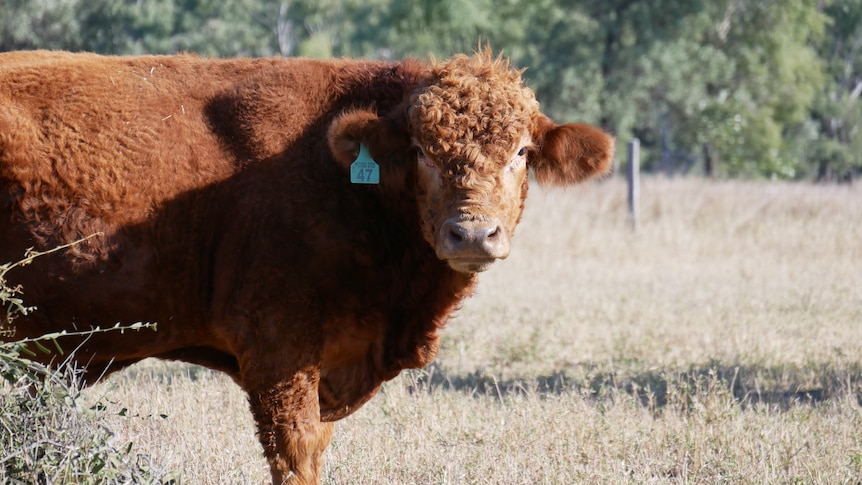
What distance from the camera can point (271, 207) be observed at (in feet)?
14.2

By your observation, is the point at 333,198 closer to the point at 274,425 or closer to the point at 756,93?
the point at 274,425

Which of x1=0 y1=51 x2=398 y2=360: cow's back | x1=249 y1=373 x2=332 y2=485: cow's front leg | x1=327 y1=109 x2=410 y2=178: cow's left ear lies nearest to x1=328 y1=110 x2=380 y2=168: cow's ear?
x1=327 y1=109 x2=410 y2=178: cow's left ear

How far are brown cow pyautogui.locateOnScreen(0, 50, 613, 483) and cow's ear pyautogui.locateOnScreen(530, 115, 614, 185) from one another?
1 centimetres

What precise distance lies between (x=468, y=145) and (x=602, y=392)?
2432 mm

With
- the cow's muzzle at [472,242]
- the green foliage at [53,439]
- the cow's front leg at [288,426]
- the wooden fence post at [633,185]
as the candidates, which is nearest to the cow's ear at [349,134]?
the cow's muzzle at [472,242]

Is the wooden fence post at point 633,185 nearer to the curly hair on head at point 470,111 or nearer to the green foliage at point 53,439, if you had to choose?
the curly hair on head at point 470,111

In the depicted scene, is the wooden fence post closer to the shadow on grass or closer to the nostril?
the shadow on grass

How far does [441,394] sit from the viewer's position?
600cm

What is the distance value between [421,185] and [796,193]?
1443 centimetres

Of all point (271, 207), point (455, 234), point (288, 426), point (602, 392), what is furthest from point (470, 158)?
point (602, 392)

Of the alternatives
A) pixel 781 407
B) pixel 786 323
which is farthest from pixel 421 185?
pixel 786 323

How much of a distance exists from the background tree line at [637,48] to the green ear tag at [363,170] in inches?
698

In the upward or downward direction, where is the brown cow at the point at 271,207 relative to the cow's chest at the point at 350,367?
upward

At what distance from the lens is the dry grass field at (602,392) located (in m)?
4.81
